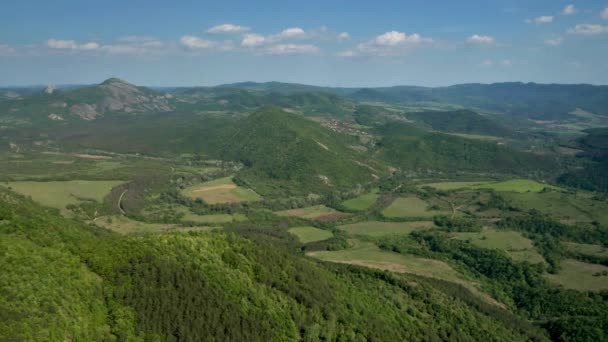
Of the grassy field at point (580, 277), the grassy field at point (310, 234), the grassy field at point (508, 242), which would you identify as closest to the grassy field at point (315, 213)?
the grassy field at point (310, 234)

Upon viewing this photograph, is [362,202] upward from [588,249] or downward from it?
upward

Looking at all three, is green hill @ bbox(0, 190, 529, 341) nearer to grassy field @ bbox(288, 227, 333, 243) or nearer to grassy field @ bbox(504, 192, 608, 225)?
grassy field @ bbox(288, 227, 333, 243)

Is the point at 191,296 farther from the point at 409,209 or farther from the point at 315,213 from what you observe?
the point at 409,209

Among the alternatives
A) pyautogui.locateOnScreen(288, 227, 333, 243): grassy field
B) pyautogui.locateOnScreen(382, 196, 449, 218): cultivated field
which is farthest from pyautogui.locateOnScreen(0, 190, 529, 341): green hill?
pyautogui.locateOnScreen(382, 196, 449, 218): cultivated field

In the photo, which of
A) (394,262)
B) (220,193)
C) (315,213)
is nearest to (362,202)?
(315,213)

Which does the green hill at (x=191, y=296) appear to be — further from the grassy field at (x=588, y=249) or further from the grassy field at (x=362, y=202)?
the grassy field at (x=362, y=202)
